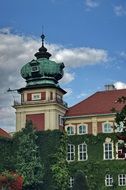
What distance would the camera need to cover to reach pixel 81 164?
4662 cm

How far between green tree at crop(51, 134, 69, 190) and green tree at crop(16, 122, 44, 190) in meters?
1.30

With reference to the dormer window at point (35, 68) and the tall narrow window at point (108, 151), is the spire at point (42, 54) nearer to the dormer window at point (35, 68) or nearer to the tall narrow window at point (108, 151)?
the dormer window at point (35, 68)

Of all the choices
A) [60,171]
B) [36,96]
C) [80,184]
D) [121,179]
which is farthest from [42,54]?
[80,184]

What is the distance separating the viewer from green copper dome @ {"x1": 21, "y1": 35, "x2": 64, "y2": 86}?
50344 mm

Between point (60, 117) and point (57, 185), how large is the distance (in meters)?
6.99

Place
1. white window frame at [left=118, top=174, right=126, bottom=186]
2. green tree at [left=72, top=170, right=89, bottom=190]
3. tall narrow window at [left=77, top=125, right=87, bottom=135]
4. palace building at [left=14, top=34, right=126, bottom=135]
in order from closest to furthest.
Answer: green tree at [left=72, top=170, right=89, bottom=190] < white window frame at [left=118, top=174, right=126, bottom=186] < palace building at [left=14, top=34, right=126, bottom=135] < tall narrow window at [left=77, top=125, right=87, bottom=135]

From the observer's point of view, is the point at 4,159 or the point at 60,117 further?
the point at 60,117

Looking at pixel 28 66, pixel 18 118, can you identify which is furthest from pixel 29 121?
pixel 28 66

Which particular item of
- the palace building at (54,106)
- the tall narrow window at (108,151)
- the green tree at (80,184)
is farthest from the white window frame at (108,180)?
the green tree at (80,184)

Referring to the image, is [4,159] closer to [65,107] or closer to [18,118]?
[18,118]

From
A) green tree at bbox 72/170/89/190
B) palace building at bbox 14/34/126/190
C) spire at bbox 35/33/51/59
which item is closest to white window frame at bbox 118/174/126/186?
palace building at bbox 14/34/126/190

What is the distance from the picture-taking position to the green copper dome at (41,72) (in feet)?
165

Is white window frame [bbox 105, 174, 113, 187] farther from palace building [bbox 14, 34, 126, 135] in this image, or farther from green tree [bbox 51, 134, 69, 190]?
palace building [bbox 14, 34, 126, 135]

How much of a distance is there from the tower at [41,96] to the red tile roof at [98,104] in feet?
4.60
